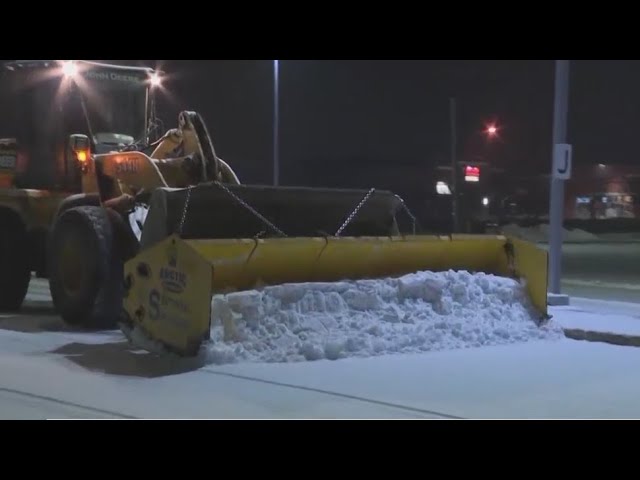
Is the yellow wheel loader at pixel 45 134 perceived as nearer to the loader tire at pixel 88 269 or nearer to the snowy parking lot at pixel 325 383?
the loader tire at pixel 88 269

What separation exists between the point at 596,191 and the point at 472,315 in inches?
2443

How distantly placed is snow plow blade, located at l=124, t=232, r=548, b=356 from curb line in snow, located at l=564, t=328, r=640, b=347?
2.19 feet

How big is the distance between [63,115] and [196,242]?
410 cm

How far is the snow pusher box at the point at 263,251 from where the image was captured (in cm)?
823

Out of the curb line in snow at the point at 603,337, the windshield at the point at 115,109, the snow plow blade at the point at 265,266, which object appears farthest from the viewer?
the windshield at the point at 115,109

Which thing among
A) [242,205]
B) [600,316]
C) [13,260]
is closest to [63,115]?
[13,260]

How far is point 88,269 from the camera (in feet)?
33.5

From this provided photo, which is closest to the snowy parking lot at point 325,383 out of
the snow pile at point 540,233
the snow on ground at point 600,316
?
the snow on ground at point 600,316

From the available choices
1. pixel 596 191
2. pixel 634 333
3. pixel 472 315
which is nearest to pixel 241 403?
pixel 472 315

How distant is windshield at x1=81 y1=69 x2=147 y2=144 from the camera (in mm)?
11601

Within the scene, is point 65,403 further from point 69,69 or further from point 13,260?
point 69,69

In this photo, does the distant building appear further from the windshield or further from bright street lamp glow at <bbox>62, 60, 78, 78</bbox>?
bright street lamp glow at <bbox>62, 60, 78, 78</bbox>

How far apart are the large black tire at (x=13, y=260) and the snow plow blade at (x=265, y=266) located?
3.46 meters

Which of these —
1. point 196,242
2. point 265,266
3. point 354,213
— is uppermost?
point 354,213
